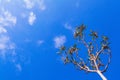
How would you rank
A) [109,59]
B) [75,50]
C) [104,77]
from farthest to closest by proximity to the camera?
[75,50] → [109,59] → [104,77]

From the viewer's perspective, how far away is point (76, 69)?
45.4m

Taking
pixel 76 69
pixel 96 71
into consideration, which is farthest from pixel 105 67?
pixel 76 69

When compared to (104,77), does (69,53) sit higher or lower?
higher

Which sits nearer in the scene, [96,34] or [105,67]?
[105,67]

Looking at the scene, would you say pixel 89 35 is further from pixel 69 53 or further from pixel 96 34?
pixel 69 53

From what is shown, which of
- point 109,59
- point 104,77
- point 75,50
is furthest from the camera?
point 75,50

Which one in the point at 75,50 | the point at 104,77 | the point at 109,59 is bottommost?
the point at 104,77

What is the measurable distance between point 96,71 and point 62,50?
7.22 m

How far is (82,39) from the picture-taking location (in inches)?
1906

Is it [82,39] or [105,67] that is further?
[82,39]

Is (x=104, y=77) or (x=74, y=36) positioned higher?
(x=74, y=36)

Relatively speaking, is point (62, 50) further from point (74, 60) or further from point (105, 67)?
point (105, 67)

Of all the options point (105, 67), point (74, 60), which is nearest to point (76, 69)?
point (74, 60)

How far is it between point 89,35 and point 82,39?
119cm
